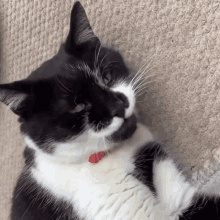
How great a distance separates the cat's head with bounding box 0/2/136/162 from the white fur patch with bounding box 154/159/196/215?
0.28 m

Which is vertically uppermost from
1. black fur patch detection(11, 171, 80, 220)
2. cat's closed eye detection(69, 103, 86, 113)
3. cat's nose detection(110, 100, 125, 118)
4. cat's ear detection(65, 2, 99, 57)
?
cat's ear detection(65, 2, 99, 57)

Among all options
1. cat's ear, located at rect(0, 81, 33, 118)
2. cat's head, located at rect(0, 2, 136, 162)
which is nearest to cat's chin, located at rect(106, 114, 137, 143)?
cat's head, located at rect(0, 2, 136, 162)

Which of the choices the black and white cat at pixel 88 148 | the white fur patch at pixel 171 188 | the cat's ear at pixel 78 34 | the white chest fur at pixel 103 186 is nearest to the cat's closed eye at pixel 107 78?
the black and white cat at pixel 88 148

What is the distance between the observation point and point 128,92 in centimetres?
79

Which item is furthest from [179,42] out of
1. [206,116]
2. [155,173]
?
[155,173]

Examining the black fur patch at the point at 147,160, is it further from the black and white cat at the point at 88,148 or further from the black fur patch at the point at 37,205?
the black fur patch at the point at 37,205

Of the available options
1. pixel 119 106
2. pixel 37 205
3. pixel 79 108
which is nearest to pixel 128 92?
pixel 119 106

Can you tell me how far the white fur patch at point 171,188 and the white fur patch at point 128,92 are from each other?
298mm

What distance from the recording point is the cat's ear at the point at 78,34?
737 millimetres

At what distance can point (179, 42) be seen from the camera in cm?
94

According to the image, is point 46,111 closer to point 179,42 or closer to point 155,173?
point 155,173

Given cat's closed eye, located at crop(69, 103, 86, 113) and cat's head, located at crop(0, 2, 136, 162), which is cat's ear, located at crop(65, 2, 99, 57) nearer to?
cat's head, located at crop(0, 2, 136, 162)

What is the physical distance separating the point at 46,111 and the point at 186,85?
596 mm

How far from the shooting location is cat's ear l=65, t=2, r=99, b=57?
0.74m
